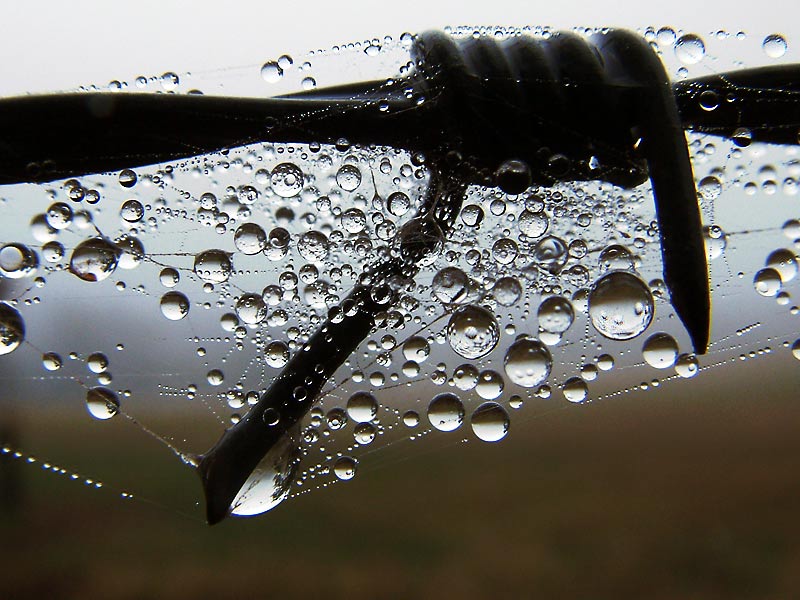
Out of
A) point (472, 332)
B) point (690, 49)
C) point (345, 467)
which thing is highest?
point (690, 49)

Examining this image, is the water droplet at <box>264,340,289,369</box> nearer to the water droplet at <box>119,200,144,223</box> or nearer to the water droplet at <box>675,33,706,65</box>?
the water droplet at <box>119,200,144,223</box>

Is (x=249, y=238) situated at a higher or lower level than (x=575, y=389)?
higher

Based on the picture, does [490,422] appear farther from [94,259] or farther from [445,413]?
[94,259]

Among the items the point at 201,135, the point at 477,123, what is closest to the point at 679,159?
the point at 477,123

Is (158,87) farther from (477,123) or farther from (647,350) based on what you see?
(647,350)

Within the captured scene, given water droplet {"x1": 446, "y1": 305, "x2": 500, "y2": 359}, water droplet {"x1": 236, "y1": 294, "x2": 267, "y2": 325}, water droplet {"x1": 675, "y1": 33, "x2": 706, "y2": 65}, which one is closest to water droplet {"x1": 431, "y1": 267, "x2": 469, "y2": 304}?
water droplet {"x1": 446, "y1": 305, "x2": 500, "y2": 359}

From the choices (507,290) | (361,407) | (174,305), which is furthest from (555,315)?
(174,305)

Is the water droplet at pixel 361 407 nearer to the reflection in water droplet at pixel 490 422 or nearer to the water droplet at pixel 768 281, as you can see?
the reflection in water droplet at pixel 490 422
